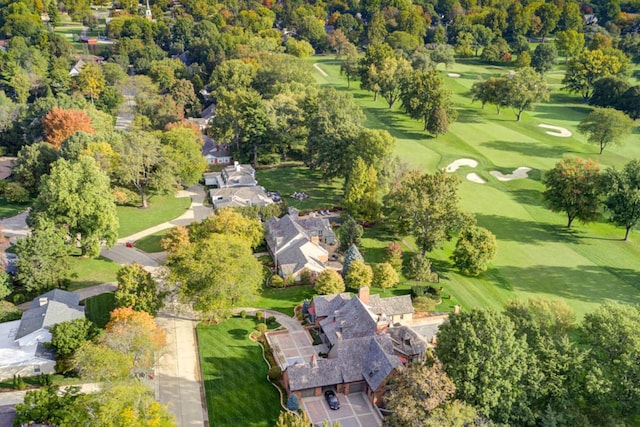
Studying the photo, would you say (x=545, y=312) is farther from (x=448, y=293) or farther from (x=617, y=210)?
(x=617, y=210)

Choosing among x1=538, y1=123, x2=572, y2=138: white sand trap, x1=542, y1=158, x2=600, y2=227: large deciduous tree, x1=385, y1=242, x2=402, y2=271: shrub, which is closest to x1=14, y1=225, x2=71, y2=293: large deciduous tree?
x1=385, y1=242, x2=402, y2=271: shrub

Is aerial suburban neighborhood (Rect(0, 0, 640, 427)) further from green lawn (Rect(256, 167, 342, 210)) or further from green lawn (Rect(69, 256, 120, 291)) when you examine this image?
green lawn (Rect(256, 167, 342, 210))

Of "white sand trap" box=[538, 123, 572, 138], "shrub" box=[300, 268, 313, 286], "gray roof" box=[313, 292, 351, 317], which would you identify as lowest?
"shrub" box=[300, 268, 313, 286]

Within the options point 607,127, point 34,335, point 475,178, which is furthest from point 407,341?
point 607,127

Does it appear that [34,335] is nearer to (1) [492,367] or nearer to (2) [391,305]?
(2) [391,305]

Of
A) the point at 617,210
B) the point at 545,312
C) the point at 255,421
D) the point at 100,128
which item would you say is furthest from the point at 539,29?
the point at 255,421

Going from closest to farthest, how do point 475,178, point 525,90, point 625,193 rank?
point 625,193 → point 475,178 → point 525,90

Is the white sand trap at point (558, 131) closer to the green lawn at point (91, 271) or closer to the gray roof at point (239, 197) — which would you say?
the gray roof at point (239, 197)

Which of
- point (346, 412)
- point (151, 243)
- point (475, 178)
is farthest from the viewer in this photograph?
point (475, 178)
